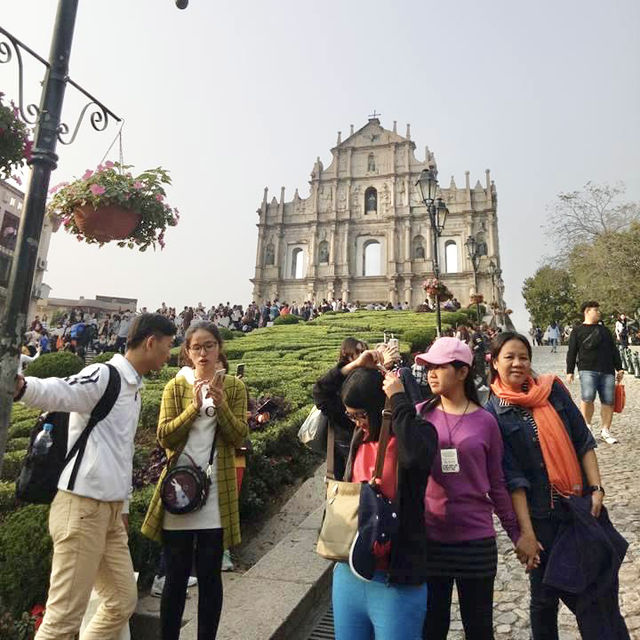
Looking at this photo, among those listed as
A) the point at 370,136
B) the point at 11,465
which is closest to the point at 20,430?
the point at 11,465

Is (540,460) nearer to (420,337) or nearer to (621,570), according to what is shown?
(621,570)

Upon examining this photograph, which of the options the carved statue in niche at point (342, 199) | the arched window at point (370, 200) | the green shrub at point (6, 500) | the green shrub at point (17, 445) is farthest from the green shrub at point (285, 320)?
the arched window at point (370, 200)

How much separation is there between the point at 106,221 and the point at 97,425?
2178 millimetres

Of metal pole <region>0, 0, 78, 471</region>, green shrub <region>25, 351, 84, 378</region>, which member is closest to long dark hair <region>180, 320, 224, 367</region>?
metal pole <region>0, 0, 78, 471</region>

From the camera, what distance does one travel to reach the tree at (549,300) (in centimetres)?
4153

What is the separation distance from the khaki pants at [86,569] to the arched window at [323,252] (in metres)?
42.6

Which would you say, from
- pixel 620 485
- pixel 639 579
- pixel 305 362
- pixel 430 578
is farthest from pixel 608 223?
pixel 430 578

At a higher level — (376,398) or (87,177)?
(87,177)

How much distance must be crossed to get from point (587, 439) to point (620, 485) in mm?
3357

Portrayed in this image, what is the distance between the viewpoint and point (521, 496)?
2.49 m

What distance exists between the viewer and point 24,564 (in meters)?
2.74

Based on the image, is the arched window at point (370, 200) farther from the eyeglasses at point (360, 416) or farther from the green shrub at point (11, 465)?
the eyeglasses at point (360, 416)

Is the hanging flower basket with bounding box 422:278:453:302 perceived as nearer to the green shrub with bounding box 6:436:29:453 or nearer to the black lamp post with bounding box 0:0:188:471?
the green shrub with bounding box 6:436:29:453

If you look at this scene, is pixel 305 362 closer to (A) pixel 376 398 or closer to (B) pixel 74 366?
(B) pixel 74 366
